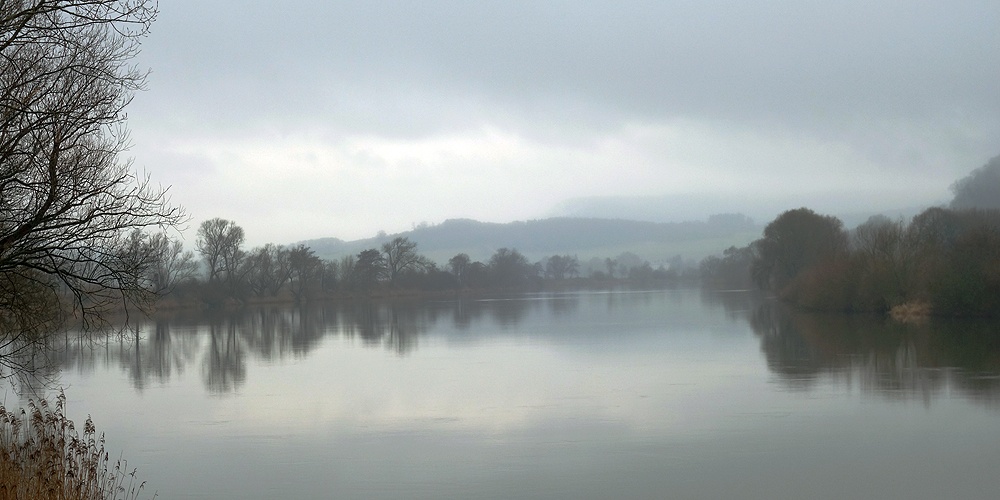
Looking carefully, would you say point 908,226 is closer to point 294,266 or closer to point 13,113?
point 13,113

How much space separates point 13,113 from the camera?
7375 millimetres

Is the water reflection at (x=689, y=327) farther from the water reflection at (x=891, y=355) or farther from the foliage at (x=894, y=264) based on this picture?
the foliage at (x=894, y=264)

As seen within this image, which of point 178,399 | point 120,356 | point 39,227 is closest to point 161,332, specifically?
point 120,356

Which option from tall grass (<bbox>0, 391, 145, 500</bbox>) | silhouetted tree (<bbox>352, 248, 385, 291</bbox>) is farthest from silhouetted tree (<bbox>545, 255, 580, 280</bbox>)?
tall grass (<bbox>0, 391, 145, 500</bbox>)

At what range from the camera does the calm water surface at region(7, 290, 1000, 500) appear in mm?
8906

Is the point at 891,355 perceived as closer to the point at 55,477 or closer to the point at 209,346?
the point at 55,477

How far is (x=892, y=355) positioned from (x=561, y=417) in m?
11.4

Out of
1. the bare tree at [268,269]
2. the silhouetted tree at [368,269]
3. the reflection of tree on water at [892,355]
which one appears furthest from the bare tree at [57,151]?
the silhouetted tree at [368,269]

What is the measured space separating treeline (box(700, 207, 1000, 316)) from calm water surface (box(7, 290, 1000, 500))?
265 inches

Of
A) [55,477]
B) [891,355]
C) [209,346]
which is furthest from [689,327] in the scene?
[55,477]

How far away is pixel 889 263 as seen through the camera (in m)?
35.4

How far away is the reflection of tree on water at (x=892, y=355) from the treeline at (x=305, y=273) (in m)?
26.6

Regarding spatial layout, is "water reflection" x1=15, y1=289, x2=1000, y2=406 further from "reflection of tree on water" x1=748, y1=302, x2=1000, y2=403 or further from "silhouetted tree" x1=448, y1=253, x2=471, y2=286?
"silhouetted tree" x1=448, y1=253, x2=471, y2=286

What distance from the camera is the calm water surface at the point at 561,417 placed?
8906 mm
